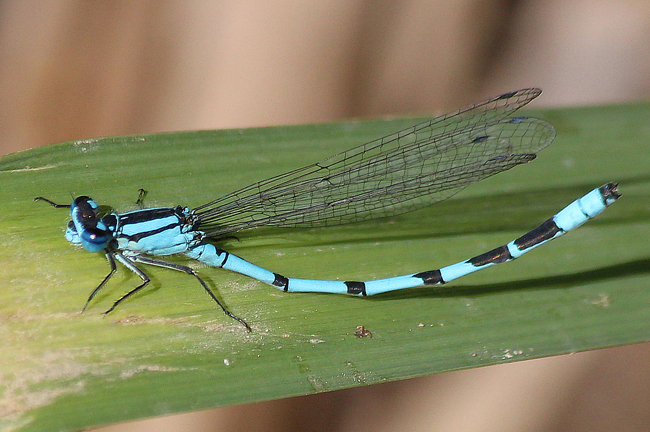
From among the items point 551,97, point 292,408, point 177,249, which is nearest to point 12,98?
point 177,249

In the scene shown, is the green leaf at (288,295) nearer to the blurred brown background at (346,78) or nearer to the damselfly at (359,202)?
the damselfly at (359,202)

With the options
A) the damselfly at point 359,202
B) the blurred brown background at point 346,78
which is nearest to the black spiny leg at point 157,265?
the damselfly at point 359,202

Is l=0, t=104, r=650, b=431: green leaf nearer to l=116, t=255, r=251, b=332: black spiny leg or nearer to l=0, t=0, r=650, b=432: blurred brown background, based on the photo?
l=116, t=255, r=251, b=332: black spiny leg

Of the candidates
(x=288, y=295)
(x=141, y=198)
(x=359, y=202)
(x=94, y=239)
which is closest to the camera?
(x=94, y=239)

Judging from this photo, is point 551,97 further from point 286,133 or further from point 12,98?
point 12,98

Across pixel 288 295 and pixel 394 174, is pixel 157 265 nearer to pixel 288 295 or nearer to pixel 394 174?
pixel 288 295

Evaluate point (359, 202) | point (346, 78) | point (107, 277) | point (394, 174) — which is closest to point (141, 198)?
point (107, 277)
